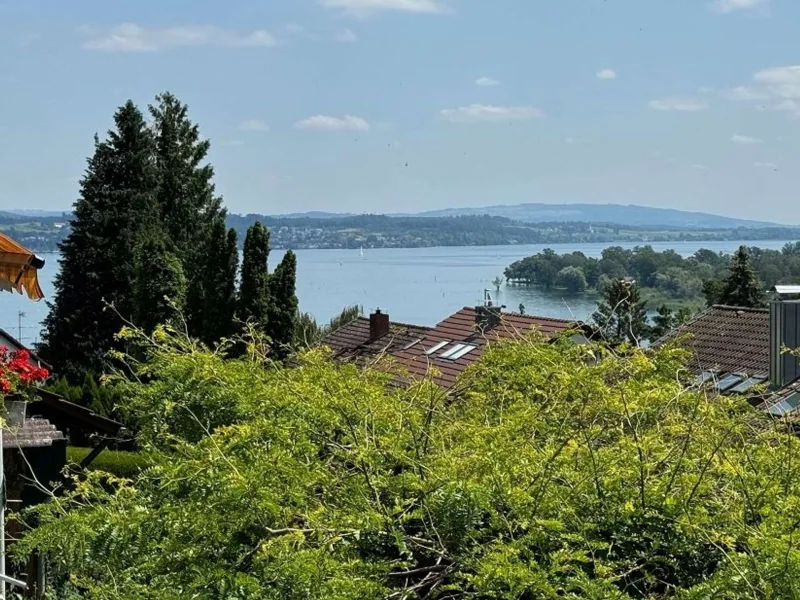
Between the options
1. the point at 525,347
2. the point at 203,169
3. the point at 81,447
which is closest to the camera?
the point at 525,347

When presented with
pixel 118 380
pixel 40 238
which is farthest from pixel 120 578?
pixel 40 238

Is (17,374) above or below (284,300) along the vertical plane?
above

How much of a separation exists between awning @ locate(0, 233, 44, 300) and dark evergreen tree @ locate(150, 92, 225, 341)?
31382 millimetres

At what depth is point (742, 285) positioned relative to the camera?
3581 centimetres

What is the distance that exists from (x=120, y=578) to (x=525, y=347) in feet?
9.47

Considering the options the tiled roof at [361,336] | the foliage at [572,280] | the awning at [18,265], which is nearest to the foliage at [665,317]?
Answer: the foliage at [572,280]

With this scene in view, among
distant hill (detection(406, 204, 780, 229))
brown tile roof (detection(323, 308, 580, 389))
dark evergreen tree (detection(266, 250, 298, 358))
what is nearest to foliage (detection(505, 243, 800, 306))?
dark evergreen tree (detection(266, 250, 298, 358))

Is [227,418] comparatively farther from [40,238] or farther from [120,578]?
[40,238]

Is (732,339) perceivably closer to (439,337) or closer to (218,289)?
(439,337)

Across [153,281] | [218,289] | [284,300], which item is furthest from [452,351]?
[153,281]

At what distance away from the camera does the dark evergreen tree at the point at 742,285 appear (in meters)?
35.8

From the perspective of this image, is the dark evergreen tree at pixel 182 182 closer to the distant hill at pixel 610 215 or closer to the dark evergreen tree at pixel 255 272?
the dark evergreen tree at pixel 255 272

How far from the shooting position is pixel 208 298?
1174 inches

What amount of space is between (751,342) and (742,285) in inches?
774
